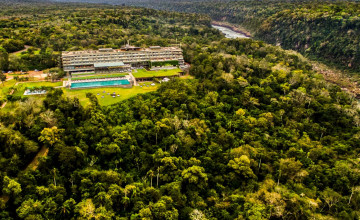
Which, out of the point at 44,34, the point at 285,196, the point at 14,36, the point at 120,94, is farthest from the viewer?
the point at 44,34

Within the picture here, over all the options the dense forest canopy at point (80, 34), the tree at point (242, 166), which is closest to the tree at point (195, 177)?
the tree at point (242, 166)

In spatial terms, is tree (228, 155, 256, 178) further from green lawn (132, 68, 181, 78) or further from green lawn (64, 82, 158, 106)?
green lawn (132, 68, 181, 78)

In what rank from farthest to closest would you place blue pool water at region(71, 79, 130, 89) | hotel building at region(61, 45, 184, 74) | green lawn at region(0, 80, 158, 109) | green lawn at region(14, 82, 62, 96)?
hotel building at region(61, 45, 184, 74), blue pool water at region(71, 79, 130, 89), green lawn at region(14, 82, 62, 96), green lawn at region(0, 80, 158, 109)

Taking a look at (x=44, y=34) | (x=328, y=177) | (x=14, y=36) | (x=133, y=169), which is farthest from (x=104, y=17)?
(x=328, y=177)

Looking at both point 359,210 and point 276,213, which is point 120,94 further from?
point 359,210

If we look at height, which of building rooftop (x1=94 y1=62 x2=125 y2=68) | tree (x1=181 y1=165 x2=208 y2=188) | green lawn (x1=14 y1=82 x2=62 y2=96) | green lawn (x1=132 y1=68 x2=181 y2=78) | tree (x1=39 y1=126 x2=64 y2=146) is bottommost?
tree (x1=181 y1=165 x2=208 y2=188)

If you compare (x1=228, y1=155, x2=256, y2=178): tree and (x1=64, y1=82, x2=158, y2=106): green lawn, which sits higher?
(x1=64, y1=82, x2=158, y2=106): green lawn

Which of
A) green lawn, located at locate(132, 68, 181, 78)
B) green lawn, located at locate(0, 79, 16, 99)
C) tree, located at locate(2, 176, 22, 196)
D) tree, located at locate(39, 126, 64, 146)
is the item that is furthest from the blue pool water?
tree, located at locate(2, 176, 22, 196)

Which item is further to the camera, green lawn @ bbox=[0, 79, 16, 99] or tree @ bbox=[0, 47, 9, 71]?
tree @ bbox=[0, 47, 9, 71]
